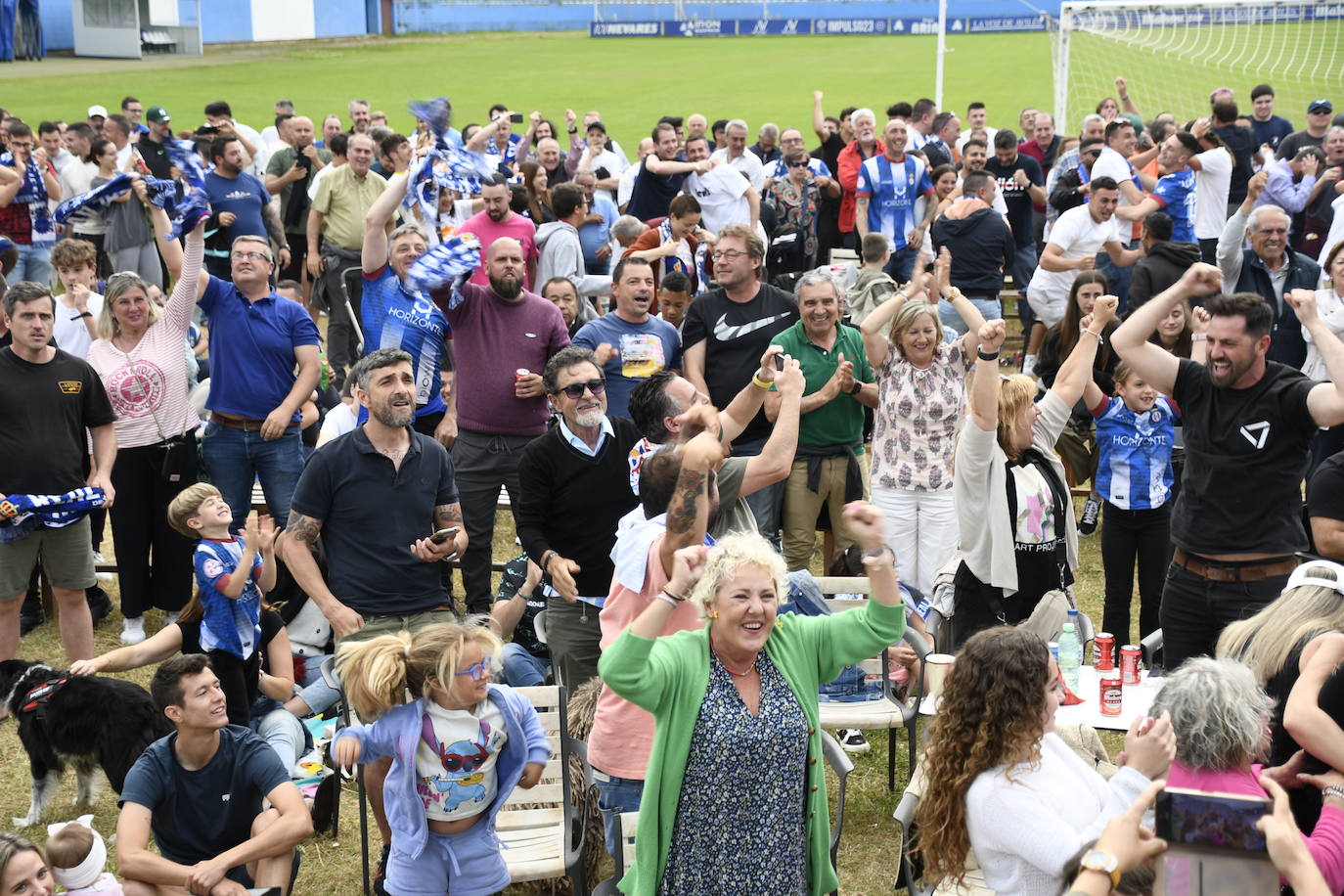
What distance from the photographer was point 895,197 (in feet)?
41.0

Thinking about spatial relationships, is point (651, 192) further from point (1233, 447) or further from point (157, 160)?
point (1233, 447)

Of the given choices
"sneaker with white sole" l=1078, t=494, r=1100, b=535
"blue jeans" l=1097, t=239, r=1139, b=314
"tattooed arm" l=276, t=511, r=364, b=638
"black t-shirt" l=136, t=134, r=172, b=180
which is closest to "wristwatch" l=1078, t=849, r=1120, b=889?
"tattooed arm" l=276, t=511, r=364, b=638

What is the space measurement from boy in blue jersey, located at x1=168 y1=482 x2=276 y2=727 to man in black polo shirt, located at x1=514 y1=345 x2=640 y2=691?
1.17 meters

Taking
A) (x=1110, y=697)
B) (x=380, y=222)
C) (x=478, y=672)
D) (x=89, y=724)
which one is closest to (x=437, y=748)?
(x=478, y=672)

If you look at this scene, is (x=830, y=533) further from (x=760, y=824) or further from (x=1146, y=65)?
(x=1146, y=65)

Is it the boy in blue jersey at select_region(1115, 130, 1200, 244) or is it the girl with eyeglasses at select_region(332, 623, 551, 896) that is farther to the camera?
the boy in blue jersey at select_region(1115, 130, 1200, 244)

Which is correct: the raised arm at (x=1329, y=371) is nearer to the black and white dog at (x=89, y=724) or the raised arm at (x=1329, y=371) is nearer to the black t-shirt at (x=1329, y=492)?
the black t-shirt at (x=1329, y=492)

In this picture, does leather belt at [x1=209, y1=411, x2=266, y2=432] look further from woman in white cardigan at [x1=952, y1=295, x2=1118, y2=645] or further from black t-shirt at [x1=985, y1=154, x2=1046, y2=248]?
black t-shirt at [x1=985, y1=154, x2=1046, y2=248]

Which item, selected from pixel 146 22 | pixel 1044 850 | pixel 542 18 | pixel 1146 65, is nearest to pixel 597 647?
pixel 1044 850

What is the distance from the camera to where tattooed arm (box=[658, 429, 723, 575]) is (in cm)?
393

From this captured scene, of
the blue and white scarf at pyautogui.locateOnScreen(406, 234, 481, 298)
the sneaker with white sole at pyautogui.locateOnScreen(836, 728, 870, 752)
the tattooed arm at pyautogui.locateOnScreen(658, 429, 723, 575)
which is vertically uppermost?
the blue and white scarf at pyautogui.locateOnScreen(406, 234, 481, 298)

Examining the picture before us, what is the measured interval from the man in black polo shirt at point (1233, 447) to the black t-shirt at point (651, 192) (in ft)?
26.0

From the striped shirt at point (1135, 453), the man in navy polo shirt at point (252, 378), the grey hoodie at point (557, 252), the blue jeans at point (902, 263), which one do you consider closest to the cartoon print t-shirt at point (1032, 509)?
the striped shirt at point (1135, 453)

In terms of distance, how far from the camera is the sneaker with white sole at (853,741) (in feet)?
20.3
